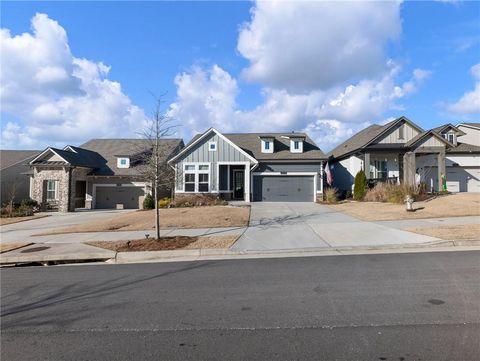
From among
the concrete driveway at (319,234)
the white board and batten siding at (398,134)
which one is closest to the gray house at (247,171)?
the white board and batten siding at (398,134)

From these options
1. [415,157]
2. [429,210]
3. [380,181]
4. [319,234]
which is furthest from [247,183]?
[319,234]

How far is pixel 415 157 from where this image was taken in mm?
28359

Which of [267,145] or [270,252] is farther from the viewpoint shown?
[267,145]

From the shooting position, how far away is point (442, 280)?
6.77 m

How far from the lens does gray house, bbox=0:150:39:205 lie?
33938 mm

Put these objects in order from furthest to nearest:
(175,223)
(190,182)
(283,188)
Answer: (283,188) → (190,182) → (175,223)

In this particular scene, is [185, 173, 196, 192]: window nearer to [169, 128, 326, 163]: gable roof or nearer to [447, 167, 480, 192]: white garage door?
[169, 128, 326, 163]: gable roof

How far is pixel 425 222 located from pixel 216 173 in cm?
1681

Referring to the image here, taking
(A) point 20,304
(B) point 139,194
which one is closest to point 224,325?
(A) point 20,304

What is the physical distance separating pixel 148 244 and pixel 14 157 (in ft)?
110

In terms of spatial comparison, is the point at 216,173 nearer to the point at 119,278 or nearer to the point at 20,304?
the point at 119,278

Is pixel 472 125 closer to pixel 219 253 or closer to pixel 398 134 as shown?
pixel 398 134

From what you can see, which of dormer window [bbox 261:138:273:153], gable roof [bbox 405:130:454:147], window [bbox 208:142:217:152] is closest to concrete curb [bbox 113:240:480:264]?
gable roof [bbox 405:130:454:147]

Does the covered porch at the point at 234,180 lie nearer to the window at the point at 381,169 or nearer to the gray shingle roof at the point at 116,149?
the gray shingle roof at the point at 116,149
